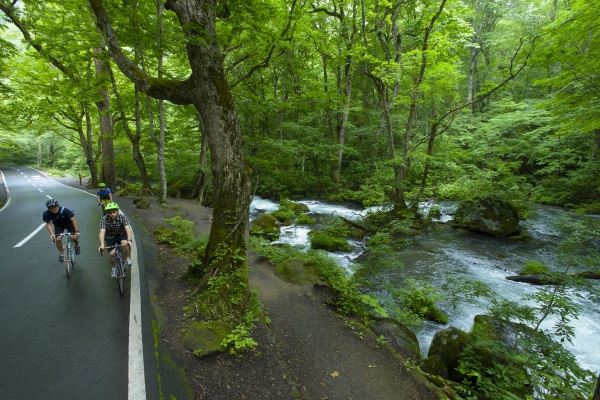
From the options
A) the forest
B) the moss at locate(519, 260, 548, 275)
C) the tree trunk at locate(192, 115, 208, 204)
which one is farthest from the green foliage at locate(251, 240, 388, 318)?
the tree trunk at locate(192, 115, 208, 204)

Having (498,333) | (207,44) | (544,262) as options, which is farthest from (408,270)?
(207,44)

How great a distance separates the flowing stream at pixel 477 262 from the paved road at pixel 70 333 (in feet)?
18.3

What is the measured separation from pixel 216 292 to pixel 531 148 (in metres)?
22.6

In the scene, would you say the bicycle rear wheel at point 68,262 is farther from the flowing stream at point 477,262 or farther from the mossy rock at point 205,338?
the flowing stream at point 477,262

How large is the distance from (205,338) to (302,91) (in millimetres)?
18124

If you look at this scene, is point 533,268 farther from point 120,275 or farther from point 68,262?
point 68,262

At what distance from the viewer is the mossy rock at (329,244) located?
1140 centimetres

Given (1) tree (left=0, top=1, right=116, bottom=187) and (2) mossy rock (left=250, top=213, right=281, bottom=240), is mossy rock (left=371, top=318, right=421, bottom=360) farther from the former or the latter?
(1) tree (left=0, top=1, right=116, bottom=187)

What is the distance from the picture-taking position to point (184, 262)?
786 centimetres

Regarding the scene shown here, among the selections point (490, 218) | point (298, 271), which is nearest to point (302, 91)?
point (490, 218)

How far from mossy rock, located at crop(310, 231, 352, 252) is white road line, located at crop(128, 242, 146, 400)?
6791 mm

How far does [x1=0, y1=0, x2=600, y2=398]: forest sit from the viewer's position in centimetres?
569

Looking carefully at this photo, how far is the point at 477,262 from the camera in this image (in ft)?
34.3

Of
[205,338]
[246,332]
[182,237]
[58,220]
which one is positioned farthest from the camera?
[182,237]
